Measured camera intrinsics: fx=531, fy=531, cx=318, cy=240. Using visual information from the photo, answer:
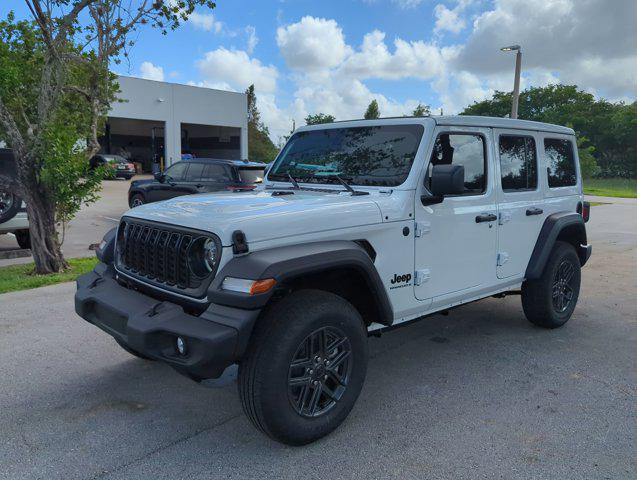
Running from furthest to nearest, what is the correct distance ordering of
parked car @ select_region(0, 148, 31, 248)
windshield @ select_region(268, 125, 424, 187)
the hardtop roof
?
parked car @ select_region(0, 148, 31, 248) < the hardtop roof < windshield @ select_region(268, 125, 424, 187)

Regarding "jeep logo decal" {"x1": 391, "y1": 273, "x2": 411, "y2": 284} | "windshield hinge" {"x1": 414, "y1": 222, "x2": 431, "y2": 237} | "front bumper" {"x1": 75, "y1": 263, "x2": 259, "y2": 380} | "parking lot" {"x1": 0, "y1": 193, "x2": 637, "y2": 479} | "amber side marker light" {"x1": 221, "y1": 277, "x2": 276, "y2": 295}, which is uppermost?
"windshield hinge" {"x1": 414, "y1": 222, "x2": 431, "y2": 237}

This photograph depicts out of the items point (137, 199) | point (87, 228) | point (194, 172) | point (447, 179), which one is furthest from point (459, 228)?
point (137, 199)

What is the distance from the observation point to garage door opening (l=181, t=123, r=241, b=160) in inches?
1699

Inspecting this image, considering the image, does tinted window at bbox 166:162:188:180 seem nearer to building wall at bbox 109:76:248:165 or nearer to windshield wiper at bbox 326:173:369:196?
windshield wiper at bbox 326:173:369:196

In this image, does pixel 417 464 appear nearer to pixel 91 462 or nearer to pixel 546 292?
pixel 91 462

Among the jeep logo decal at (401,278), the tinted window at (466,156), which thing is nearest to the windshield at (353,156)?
the tinted window at (466,156)

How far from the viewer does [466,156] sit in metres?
4.07

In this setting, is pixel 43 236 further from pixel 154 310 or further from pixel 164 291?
pixel 154 310

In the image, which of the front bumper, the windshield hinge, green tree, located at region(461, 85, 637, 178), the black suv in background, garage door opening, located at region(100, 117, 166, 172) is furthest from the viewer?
green tree, located at region(461, 85, 637, 178)

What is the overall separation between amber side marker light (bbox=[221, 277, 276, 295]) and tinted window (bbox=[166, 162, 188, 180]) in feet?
34.9

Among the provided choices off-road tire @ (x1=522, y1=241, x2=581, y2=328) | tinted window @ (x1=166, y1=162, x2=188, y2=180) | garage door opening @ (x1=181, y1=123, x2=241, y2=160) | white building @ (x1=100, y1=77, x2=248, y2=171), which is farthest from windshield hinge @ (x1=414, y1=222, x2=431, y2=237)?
garage door opening @ (x1=181, y1=123, x2=241, y2=160)

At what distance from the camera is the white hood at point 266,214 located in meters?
2.87

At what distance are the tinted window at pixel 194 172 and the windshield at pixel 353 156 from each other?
8117 mm

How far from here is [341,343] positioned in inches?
123
